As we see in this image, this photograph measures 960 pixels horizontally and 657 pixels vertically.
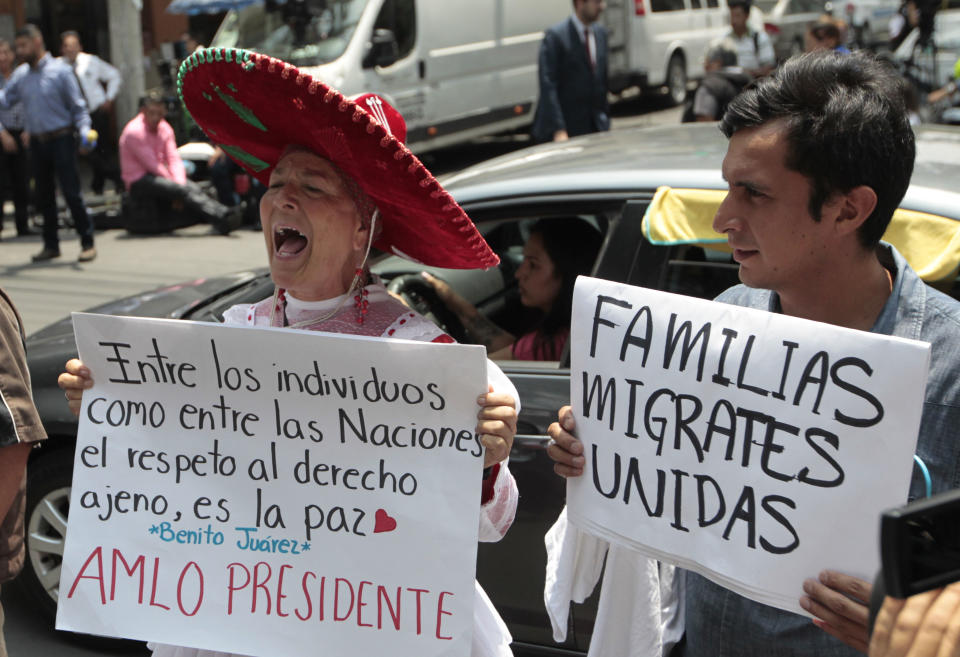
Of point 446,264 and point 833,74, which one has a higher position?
point 833,74

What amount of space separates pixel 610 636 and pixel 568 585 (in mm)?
117

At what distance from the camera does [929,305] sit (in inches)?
68.2

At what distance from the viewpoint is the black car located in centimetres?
308

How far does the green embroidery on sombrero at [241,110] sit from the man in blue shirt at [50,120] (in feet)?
26.4

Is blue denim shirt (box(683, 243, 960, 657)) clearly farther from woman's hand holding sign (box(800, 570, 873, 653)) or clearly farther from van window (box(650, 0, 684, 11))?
van window (box(650, 0, 684, 11))

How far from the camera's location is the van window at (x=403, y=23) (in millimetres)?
12602

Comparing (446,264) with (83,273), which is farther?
(83,273)

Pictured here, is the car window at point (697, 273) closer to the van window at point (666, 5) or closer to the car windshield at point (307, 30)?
the car windshield at point (307, 30)

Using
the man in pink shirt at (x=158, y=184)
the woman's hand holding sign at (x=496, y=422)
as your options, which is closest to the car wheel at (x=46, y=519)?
the woman's hand holding sign at (x=496, y=422)

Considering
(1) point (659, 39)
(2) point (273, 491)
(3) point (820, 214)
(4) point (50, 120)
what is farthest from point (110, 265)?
(1) point (659, 39)

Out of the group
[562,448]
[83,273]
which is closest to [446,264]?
[562,448]

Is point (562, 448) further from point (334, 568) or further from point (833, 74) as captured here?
point (833, 74)

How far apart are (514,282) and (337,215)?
83.1 inches

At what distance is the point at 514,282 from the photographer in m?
4.28
